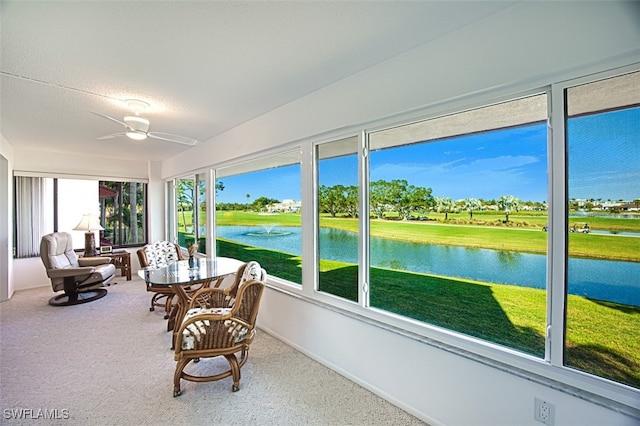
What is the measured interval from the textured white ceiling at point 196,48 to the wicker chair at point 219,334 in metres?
1.77

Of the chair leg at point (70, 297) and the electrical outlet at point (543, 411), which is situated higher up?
the electrical outlet at point (543, 411)

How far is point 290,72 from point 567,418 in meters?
2.76

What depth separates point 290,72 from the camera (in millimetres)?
2223

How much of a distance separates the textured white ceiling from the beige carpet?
2.55 meters

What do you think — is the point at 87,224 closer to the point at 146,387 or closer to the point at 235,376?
the point at 146,387

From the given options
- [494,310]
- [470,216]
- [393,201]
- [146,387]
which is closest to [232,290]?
[146,387]

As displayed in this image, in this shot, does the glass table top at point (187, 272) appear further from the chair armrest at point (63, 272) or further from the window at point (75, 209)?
the window at point (75, 209)

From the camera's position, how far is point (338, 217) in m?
2.64

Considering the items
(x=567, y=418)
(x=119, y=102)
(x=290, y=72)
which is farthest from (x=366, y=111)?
(x=119, y=102)

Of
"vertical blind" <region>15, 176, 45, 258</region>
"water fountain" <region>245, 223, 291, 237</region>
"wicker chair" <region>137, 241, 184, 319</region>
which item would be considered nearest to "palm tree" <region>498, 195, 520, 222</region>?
"water fountain" <region>245, 223, 291, 237</region>

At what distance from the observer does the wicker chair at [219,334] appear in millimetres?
2160

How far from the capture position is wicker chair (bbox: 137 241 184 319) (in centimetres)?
369

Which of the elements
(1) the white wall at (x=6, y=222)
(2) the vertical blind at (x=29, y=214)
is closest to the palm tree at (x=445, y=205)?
(1) the white wall at (x=6, y=222)

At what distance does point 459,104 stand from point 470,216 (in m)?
0.99
